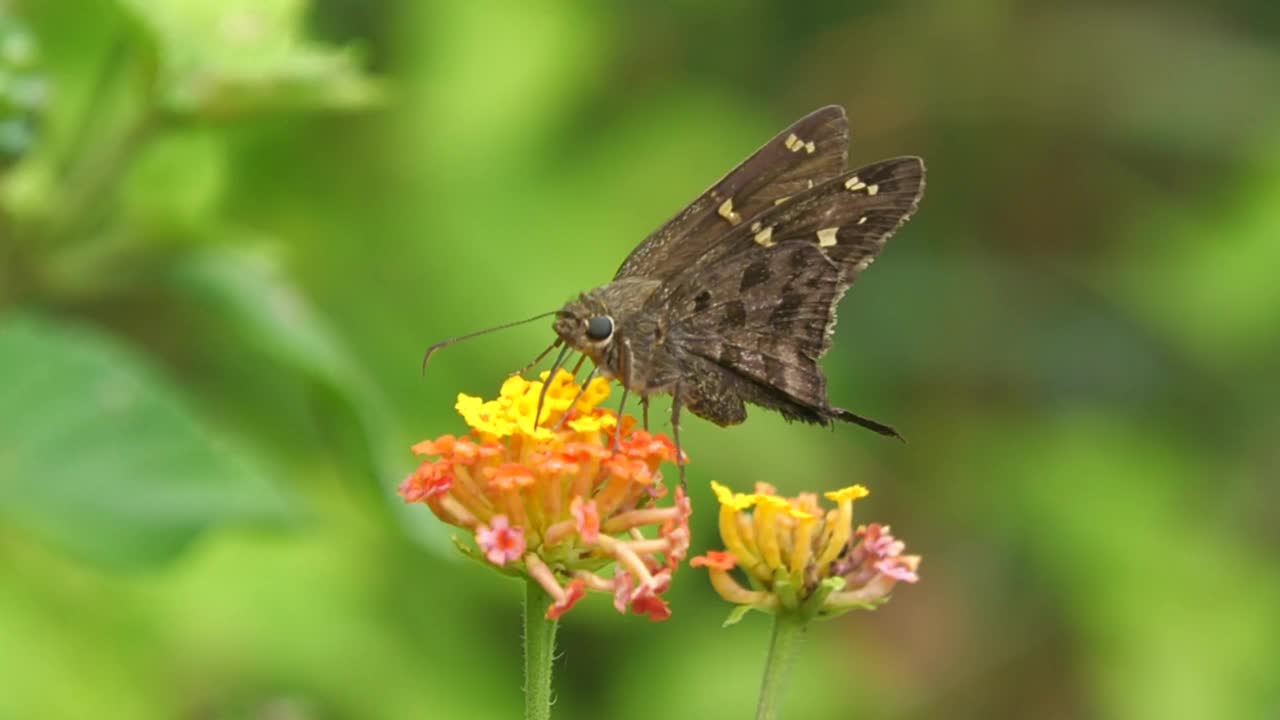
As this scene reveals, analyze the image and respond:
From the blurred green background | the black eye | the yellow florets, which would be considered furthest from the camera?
the blurred green background

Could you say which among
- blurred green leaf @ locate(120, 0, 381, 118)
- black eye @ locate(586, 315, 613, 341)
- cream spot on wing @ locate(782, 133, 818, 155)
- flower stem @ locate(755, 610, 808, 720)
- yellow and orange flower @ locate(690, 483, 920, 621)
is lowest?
flower stem @ locate(755, 610, 808, 720)

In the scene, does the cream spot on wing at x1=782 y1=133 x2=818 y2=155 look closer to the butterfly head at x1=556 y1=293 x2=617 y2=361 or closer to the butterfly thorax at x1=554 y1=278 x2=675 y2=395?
the butterfly thorax at x1=554 y1=278 x2=675 y2=395

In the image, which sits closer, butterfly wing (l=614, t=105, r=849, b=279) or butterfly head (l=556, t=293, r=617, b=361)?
butterfly head (l=556, t=293, r=617, b=361)

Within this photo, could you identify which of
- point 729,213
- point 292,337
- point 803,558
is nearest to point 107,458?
point 292,337

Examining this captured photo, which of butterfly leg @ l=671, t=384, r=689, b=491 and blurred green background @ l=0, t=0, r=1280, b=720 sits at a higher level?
blurred green background @ l=0, t=0, r=1280, b=720

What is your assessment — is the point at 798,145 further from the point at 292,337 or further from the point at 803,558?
the point at 292,337

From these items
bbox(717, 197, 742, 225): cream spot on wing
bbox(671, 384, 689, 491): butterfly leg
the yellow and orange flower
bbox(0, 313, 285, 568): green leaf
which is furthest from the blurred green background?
the yellow and orange flower
